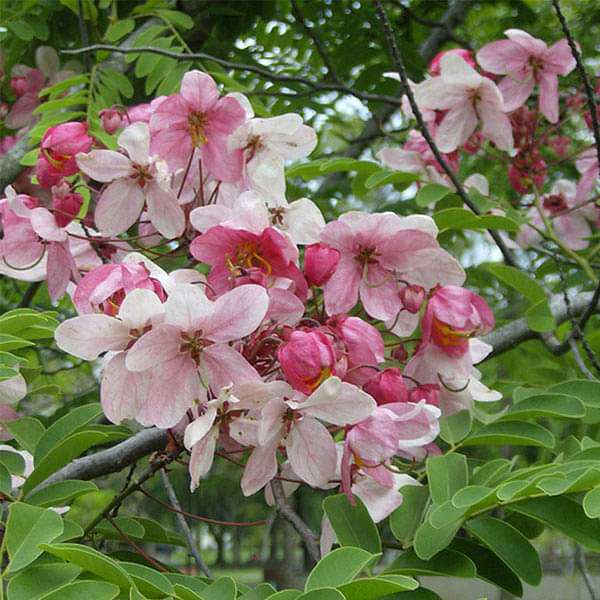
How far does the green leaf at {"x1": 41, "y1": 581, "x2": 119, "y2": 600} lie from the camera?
0.71 m

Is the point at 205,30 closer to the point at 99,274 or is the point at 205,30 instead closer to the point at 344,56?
the point at 344,56

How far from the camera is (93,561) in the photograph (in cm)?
74

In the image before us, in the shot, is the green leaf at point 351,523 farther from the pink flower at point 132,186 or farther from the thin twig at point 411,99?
the thin twig at point 411,99

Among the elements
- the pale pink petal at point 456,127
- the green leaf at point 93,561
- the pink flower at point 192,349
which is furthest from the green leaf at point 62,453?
the pale pink petal at point 456,127

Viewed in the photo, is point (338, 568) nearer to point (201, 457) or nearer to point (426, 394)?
point (201, 457)

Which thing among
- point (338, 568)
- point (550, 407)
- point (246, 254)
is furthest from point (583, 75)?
point (338, 568)

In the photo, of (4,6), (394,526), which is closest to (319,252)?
(394,526)

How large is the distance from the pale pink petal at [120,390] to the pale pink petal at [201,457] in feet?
0.25

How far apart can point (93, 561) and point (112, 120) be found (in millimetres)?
829

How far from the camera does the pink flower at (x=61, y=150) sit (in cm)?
118

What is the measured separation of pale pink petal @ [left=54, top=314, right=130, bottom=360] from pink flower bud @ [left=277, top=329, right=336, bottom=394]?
0.15 meters

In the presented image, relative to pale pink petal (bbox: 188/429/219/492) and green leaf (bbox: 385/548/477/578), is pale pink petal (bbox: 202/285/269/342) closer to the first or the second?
pale pink petal (bbox: 188/429/219/492)

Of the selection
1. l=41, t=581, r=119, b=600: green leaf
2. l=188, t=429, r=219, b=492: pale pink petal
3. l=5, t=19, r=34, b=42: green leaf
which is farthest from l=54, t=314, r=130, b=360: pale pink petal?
l=5, t=19, r=34, b=42: green leaf

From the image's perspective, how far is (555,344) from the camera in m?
1.54
